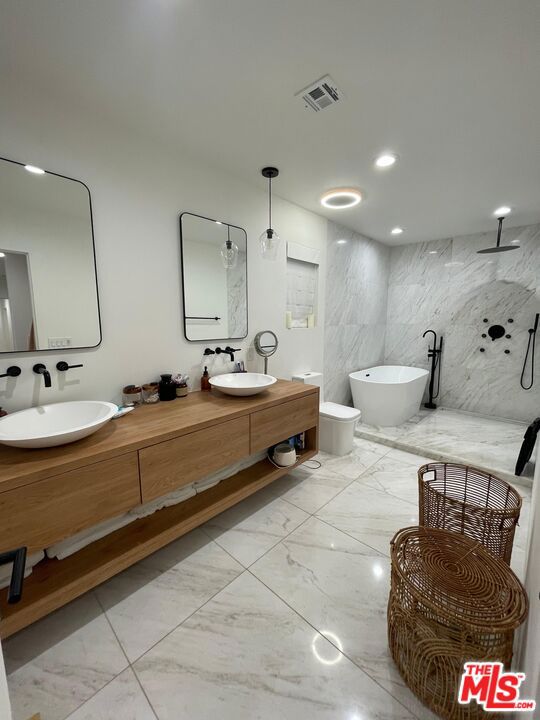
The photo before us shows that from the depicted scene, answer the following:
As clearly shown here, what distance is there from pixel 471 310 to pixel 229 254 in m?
3.52

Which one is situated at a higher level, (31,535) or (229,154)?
(229,154)

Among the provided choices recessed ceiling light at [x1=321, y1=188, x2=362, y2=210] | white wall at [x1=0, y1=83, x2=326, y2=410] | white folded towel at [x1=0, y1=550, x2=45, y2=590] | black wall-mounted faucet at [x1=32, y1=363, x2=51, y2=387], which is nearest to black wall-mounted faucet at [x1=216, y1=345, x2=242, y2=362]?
white wall at [x1=0, y1=83, x2=326, y2=410]

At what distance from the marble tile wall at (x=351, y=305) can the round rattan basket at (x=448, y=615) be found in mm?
2397

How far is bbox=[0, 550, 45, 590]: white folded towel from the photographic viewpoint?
3.90 feet

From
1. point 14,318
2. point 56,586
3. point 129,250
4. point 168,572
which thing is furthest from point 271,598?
point 129,250

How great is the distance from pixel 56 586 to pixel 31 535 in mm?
326

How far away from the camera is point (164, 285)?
6.49 feet

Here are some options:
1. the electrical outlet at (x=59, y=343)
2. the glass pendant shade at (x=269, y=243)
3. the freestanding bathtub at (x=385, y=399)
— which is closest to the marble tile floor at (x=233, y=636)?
the electrical outlet at (x=59, y=343)

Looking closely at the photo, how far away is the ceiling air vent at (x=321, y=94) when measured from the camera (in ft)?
4.67

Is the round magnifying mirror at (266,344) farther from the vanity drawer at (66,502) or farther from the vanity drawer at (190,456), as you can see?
the vanity drawer at (66,502)

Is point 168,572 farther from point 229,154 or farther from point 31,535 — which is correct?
point 229,154

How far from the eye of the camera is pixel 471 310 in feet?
13.1

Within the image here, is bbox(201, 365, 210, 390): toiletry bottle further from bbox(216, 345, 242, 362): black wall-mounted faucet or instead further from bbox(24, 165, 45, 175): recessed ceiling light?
bbox(24, 165, 45, 175): recessed ceiling light

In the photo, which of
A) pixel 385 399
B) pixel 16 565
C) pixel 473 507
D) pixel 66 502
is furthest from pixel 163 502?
pixel 385 399
